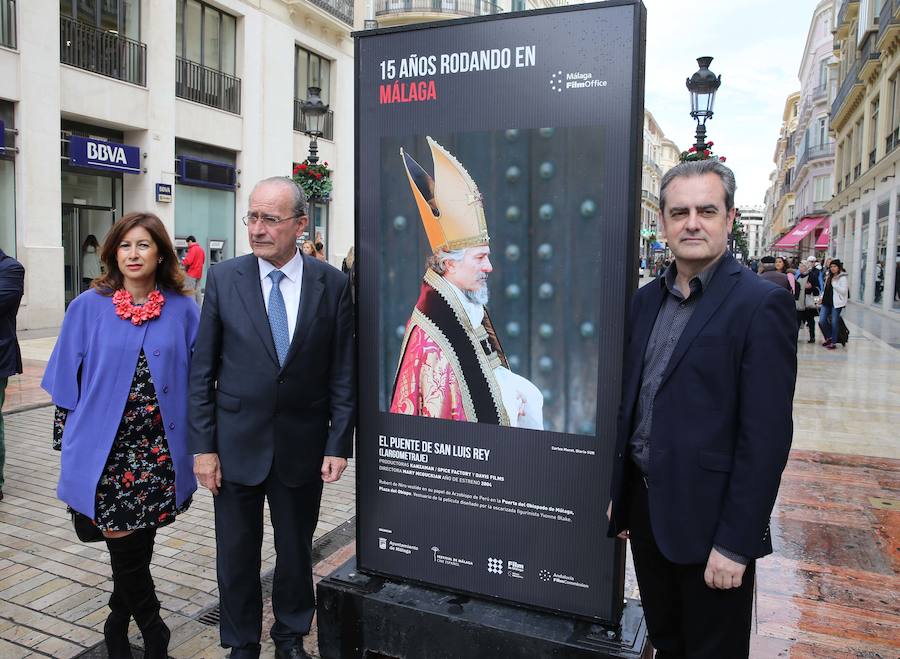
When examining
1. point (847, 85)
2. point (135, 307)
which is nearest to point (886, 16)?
point (847, 85)

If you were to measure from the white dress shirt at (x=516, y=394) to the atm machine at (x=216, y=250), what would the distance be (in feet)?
60.7

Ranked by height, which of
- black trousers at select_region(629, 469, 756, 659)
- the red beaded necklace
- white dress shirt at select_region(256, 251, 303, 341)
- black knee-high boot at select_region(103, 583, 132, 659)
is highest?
white dress shirt at select_region(256, 251, 303, 341)

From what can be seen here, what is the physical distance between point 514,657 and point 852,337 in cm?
1746

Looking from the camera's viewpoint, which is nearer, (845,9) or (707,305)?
(707,305)

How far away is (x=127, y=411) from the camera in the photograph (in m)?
2.95

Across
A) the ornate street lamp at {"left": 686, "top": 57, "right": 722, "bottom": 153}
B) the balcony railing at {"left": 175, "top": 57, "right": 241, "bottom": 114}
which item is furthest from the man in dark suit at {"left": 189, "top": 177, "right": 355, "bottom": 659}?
the balcony railing at {"left": 175, "top": 57, "right": 241, "bottom": 114}

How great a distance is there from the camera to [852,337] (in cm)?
1758

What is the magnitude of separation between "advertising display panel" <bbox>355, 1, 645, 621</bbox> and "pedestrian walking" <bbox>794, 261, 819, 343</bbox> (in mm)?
14629

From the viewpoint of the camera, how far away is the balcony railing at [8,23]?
13.7 metres

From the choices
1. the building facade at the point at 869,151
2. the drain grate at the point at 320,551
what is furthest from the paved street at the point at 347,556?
the building facade at the point at 869,151

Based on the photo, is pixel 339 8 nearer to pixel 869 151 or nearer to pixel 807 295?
pixel 807 295

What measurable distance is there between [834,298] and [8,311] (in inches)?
575

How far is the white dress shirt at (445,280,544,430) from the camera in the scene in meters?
2.88

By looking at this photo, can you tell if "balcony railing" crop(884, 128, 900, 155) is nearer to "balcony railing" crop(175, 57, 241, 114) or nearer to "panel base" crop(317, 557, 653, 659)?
"balcony railing" crop(175, 57, 241, 114)
